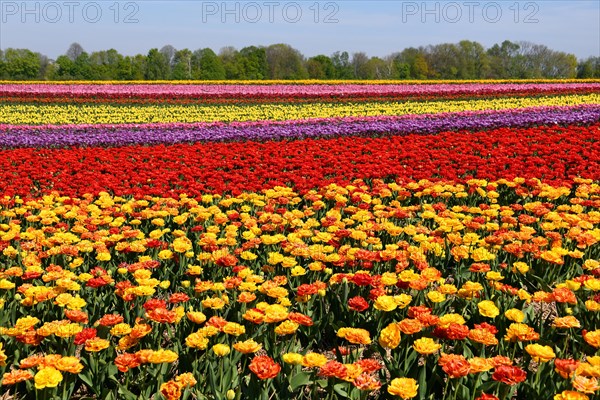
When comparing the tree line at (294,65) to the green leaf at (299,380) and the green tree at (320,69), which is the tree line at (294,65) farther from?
the green leaf at (299,380)

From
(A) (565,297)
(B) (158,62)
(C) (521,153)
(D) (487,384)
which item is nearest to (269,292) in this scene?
(D) (487,384)

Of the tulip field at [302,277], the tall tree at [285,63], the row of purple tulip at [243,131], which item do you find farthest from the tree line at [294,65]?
the tulip field at [302,277]

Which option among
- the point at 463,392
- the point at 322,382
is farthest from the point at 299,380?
the point at 463,392

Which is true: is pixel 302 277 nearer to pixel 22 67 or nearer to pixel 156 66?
pixel 156 66

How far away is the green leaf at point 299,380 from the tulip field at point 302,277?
35mm

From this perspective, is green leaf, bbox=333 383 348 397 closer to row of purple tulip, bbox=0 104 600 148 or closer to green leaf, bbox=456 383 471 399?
green leaf, bbox=456 383 471 399

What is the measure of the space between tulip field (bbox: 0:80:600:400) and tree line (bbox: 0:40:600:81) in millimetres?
49024

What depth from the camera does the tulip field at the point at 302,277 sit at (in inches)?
106

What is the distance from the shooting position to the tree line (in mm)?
56469

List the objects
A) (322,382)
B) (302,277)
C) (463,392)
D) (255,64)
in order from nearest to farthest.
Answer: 1. (463,392)
2. (322,382)
3. (302,277)
4. (255,64)

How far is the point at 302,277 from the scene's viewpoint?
4.26 m

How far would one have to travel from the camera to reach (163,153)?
31.8 ft

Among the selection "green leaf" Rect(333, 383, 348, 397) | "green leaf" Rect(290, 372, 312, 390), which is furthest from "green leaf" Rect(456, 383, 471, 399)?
"green leaf" Rect(290, 372, 312, 390)

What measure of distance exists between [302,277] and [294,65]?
59.9 metres
